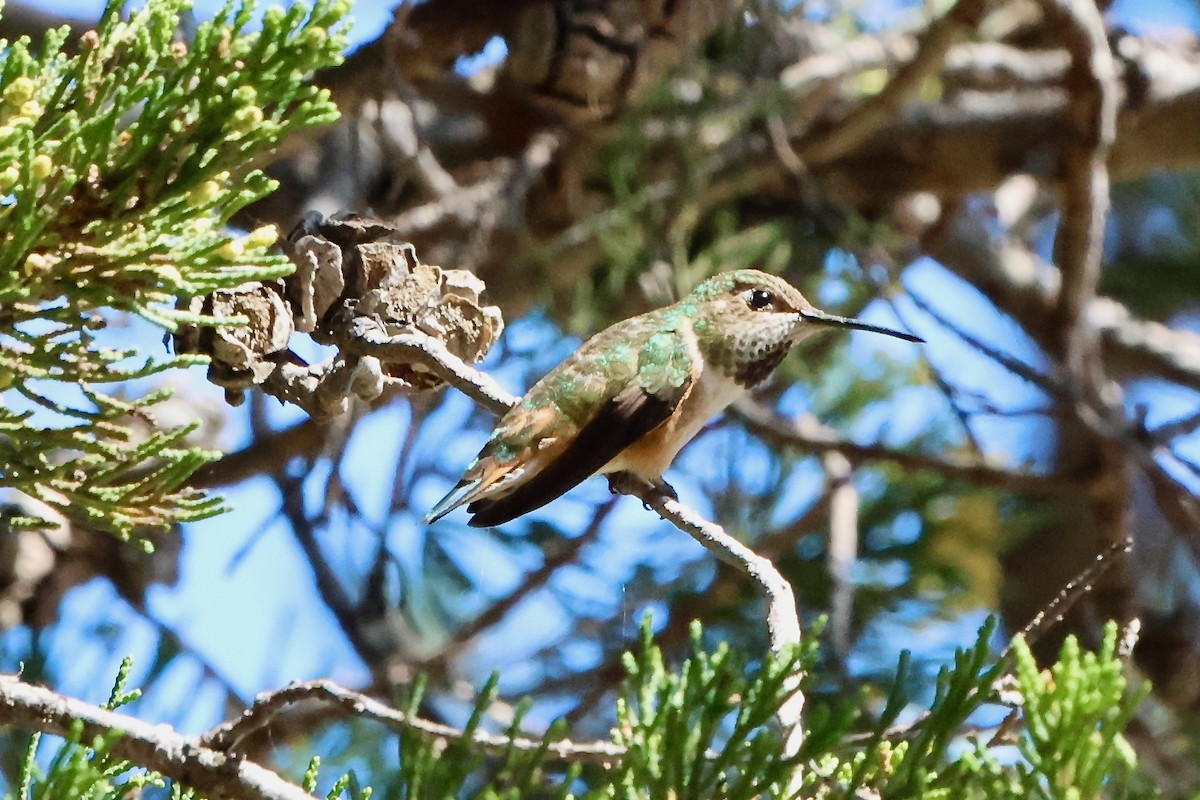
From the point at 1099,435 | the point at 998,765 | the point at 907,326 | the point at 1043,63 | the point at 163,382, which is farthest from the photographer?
the point at 1043,63

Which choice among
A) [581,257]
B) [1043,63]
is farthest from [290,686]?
[1043,63]

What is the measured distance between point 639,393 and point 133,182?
3.25 feet

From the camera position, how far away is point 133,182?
1205mm

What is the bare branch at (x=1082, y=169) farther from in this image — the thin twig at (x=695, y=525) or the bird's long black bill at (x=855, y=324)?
the thin twig at (x=695, y=525)

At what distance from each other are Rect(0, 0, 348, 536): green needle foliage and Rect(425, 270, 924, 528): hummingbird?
2.02 ft

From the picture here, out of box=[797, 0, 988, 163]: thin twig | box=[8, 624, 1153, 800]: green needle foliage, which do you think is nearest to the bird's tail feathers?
box=[8, 624, 1153, 800]: green needle foliage

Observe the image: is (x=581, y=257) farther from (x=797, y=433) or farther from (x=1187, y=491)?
(x=1187, y=491)

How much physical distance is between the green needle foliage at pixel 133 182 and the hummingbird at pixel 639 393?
24.2 inches

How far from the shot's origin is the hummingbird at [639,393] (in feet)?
6.25

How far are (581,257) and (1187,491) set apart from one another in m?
1.42

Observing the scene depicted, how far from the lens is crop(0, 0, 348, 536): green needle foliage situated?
45.9 inches

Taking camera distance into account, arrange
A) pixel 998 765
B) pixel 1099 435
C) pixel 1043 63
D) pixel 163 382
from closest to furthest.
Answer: pixel 998 765, pixel 1099 435, pixel 163 382, pixel 1043 63

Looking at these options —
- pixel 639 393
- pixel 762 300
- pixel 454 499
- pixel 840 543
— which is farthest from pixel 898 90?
pixel 454 499

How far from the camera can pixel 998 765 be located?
1.03m
